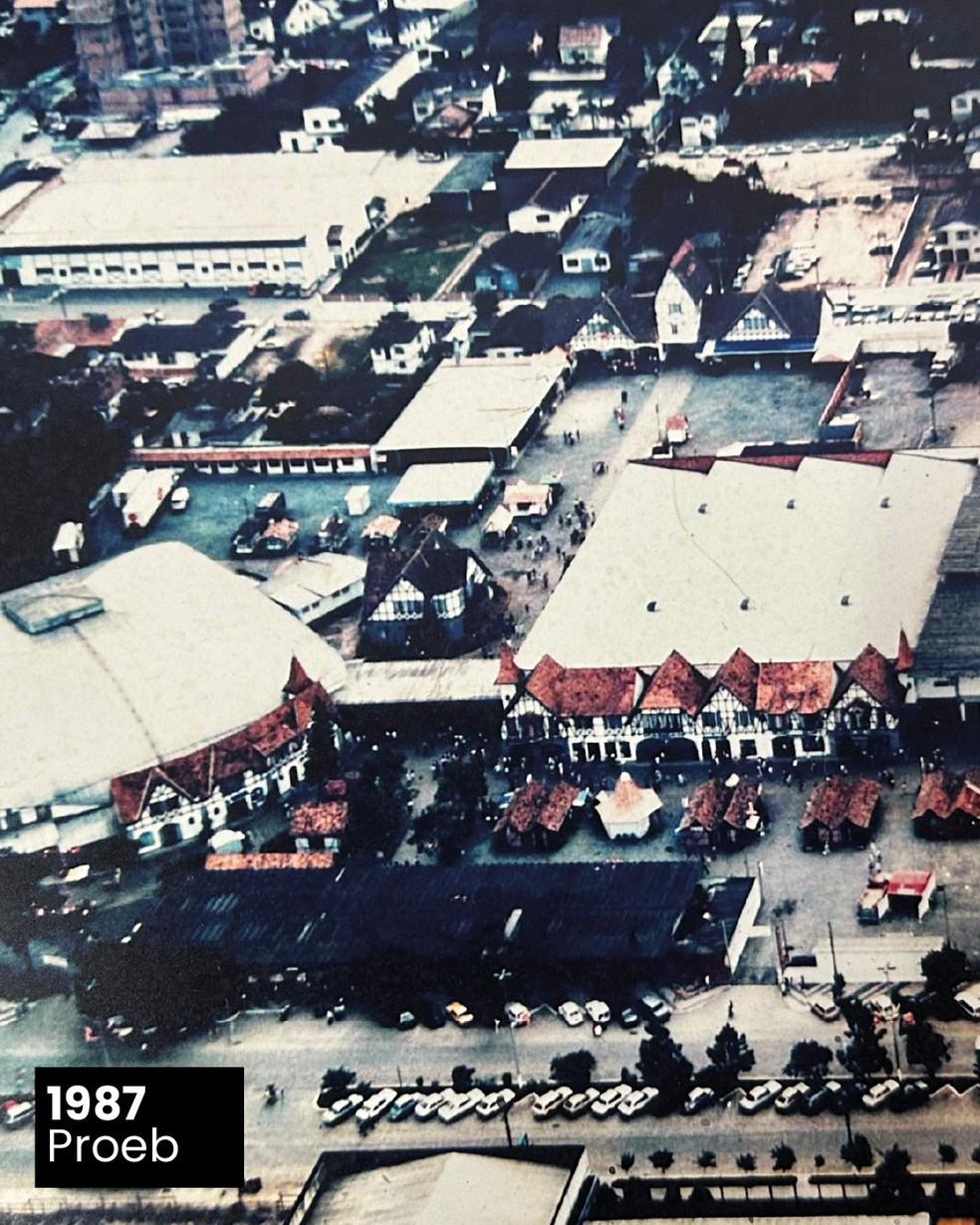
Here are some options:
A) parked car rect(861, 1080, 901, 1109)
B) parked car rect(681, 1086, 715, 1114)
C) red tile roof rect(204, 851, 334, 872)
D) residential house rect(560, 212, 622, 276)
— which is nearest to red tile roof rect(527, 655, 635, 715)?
red tile roof rect(204, 851, 334, 872)

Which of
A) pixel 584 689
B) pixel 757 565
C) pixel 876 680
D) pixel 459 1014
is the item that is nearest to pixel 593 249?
pixel 757 565

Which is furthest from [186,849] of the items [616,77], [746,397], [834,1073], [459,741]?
[616,77]

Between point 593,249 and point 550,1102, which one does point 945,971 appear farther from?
point 593,249

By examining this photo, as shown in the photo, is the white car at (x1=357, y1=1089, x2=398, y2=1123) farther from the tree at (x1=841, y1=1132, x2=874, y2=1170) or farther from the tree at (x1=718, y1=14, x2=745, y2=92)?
the tree at (x1=718, y1=14, x2=745, y2=92)

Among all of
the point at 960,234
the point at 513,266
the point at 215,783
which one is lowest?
Result: the point at 513,266

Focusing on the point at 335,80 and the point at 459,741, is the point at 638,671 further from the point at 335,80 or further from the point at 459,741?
the point at 335,80
